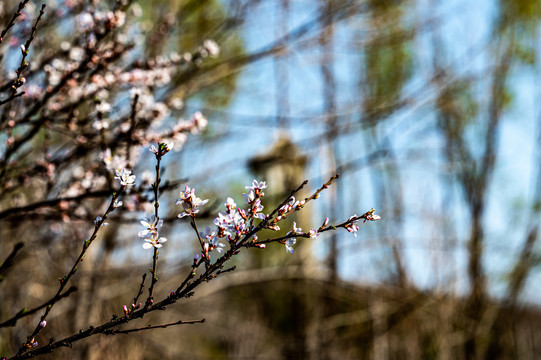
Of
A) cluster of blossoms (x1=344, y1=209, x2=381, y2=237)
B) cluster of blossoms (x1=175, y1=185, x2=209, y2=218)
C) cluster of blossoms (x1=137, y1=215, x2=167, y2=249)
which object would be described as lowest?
cluster of blossoms (x1=137, y1=215, x2=167, y2=249)

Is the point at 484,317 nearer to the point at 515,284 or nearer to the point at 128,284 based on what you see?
the point at 515,284

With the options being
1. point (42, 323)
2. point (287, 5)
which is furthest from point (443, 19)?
point (42, 323)

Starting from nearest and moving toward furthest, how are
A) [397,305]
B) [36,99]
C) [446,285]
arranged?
[36,99], [446,285], [397,305]

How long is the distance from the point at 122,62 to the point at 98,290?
183 centimetres

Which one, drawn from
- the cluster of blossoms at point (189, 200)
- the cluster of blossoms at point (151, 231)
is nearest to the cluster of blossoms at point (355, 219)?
the cluster of blossoms at point (189, 200)

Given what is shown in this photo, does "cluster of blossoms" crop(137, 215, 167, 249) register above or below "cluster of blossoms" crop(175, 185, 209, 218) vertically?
below

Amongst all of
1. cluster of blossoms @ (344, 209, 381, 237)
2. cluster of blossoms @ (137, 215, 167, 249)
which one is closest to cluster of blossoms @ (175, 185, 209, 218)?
cluster of blossoms @ (137, 215, 167, 249)

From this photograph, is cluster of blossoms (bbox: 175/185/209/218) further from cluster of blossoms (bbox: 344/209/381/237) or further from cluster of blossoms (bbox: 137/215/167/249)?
cluster of blossoms (bbox: 344/209/381/237)

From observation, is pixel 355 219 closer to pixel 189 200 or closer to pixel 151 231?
pixel 189 200

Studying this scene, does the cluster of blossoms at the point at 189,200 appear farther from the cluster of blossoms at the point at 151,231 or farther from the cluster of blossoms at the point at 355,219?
the cluster of blossoms at the point at 355,219

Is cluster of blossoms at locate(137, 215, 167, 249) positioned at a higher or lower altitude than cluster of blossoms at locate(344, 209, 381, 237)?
lower

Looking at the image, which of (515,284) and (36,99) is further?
(515,284)

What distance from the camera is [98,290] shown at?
3.48 meters

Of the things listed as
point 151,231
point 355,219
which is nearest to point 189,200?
point 151,231
